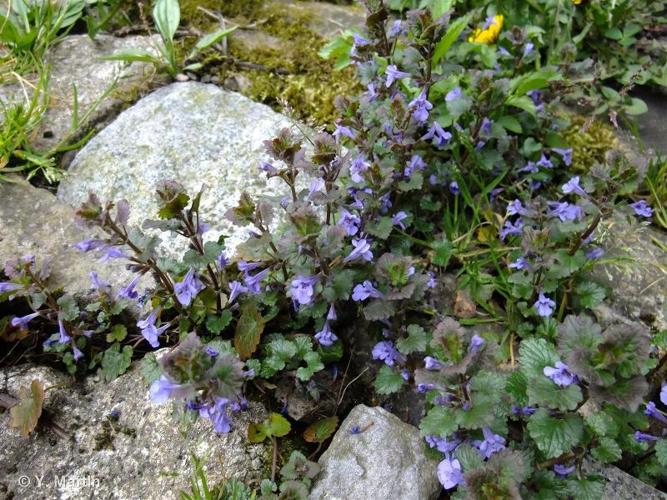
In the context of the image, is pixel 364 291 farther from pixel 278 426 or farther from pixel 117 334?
pixel 117 334

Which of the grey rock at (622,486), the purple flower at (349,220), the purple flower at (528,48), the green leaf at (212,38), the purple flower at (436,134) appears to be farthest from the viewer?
the green leaf at (212,38)

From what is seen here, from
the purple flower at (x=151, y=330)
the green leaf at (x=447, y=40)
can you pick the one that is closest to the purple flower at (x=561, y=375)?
the purple flower at (x=151, y=330)

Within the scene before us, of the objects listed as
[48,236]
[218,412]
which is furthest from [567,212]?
[48,236]

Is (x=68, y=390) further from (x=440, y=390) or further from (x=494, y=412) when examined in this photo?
(x=494, y=412)

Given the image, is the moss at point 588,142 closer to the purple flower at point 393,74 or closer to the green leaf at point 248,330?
the purple flower at point 393,74

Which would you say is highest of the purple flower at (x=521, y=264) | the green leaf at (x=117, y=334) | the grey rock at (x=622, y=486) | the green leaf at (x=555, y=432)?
the green leaf at (x=555, y=432)

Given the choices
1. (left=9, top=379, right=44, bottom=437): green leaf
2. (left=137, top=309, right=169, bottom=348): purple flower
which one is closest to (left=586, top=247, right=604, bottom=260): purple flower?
(left=137, top=309, right=169, bottom=348): purple flower
